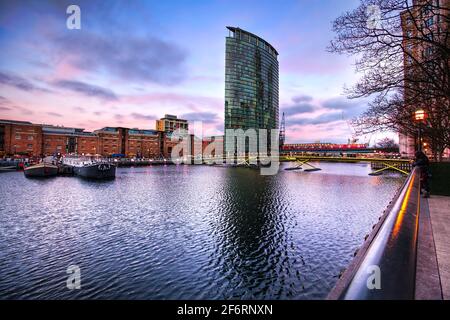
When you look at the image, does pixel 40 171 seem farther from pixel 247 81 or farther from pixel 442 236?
pixel 247 81

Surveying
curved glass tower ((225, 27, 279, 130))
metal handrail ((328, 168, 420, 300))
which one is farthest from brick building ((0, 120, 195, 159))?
metal handrail ((328, 168, 420, 300))

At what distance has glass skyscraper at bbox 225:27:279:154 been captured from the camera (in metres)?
155

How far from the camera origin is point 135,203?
22.6 meters

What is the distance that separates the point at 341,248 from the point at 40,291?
12.8 m

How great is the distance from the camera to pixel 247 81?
160 meters

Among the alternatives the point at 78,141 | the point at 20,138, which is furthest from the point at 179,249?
the point at 78,141

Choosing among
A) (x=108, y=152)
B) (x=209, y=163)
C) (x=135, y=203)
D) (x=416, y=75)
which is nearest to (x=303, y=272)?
(x=416, y=75)

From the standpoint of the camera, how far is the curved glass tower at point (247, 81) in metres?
155

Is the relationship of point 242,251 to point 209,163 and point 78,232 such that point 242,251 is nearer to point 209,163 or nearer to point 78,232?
point 78,232

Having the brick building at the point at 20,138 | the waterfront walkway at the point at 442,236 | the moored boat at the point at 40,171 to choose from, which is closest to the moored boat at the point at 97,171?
the moored boat at the point at 40,171

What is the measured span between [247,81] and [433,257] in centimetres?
A: 16584

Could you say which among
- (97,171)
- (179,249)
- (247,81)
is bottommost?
(179,249)

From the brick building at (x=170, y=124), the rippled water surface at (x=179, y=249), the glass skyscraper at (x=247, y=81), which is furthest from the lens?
the brick building at (x=170, y=124)

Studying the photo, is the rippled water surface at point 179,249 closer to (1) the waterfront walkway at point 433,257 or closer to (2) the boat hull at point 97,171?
(1) the waterfront walkway at point 433,257
